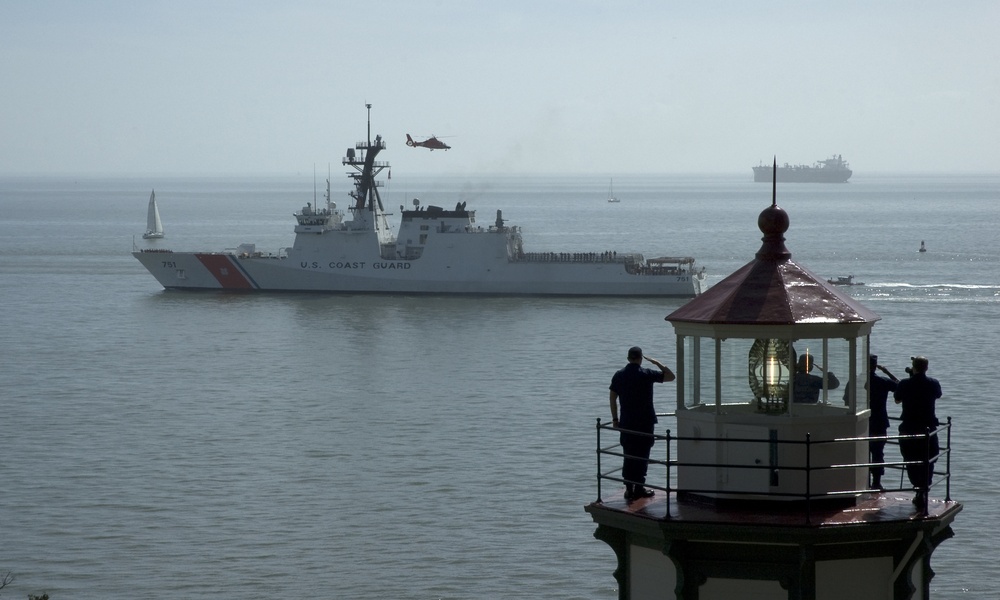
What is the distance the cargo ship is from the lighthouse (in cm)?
3904

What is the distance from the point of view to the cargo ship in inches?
1800

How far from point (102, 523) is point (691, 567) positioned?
41.1ft

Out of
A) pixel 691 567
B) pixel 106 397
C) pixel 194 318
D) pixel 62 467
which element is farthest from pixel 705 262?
pixel 691 567

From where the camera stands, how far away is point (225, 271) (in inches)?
1889

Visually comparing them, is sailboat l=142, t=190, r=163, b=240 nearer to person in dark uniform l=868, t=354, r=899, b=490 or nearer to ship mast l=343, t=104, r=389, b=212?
ship mast l=343, t=104, r=389, b=212

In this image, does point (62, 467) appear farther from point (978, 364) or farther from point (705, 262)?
point (705, 262)

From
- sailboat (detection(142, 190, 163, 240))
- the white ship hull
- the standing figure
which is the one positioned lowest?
the white ship hull

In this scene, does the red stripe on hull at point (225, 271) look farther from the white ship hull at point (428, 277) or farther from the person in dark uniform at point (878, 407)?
the person in dark uniform at point (878, 407)

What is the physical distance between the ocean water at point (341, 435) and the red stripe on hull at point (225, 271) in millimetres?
1279

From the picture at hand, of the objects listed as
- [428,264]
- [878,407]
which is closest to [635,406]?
[878,407]

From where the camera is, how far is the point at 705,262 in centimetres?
6316

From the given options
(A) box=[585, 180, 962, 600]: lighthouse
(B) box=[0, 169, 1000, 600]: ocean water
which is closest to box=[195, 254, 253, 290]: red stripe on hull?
(B) box=[0, 169, 1000, 600]: ocean water

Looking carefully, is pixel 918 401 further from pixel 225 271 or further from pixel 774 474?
pixel 225 271

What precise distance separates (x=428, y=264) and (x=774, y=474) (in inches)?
1608
